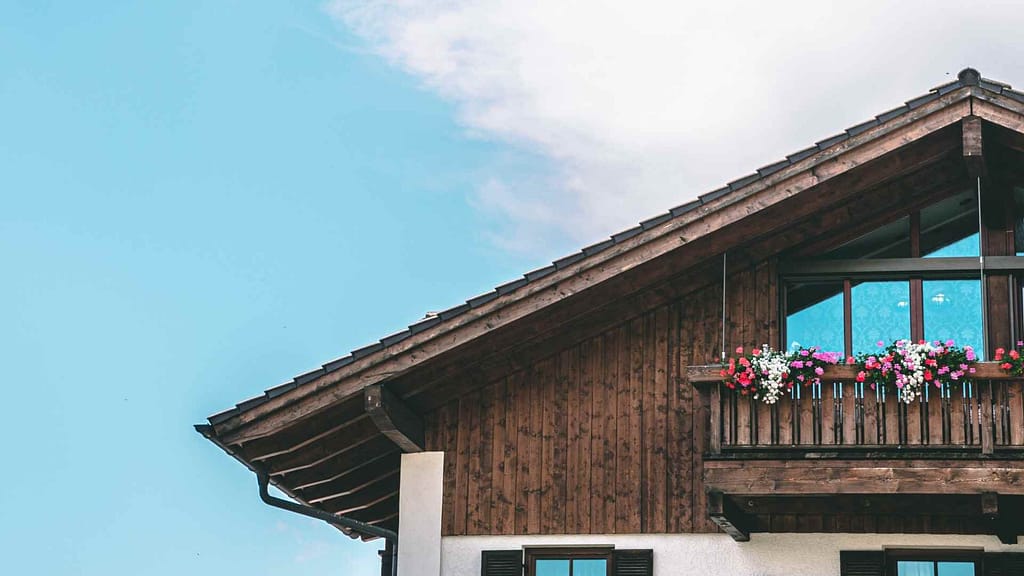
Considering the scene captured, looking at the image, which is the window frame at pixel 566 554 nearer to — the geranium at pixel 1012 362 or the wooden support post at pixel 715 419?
the wooden support post at pixel 715 419

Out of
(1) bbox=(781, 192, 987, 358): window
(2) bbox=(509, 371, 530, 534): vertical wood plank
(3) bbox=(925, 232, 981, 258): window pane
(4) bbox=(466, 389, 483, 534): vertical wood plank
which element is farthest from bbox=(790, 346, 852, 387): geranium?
Answer: (4) bbox=(466, 389, 483, 534): vertical wood plank

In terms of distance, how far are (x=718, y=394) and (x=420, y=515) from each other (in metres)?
3.02

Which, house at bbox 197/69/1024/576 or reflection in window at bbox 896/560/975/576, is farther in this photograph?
reflection in window at bbox 896/560/975/576

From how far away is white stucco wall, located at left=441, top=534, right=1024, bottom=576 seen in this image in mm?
14836

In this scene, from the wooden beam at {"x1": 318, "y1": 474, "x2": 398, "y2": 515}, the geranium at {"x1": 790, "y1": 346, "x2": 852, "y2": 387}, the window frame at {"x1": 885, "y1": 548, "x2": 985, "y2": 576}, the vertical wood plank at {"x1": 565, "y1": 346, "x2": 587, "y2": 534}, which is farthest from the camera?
the wooden beam at {"x1": 318, "y1": 474, "x2": 398, "y2": 515}

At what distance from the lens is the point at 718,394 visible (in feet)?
48.0

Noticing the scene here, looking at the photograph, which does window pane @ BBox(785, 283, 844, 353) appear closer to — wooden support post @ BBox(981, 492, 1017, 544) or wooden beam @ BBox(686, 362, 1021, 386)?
wooden beam @ BBox(686, 362, 1021, 386)

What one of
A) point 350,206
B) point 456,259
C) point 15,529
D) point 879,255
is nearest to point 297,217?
point 350,206

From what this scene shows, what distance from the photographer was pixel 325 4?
348 feet

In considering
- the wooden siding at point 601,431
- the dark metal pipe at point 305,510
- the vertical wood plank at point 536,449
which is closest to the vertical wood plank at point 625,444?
the wooden siding at point 601,431

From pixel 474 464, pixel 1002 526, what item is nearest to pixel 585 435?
pixel 474 464

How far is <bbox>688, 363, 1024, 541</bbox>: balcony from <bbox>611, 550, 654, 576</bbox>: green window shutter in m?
0.82

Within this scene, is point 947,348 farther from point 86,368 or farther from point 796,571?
point 86,368

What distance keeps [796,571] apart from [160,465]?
217 feet
